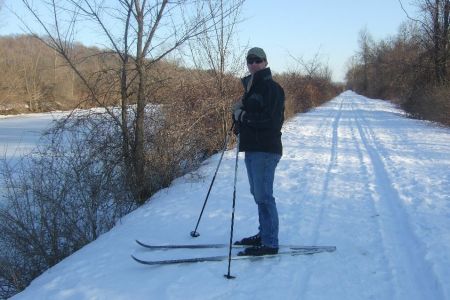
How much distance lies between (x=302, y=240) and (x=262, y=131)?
161 centimetres

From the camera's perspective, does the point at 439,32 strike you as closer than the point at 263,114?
No

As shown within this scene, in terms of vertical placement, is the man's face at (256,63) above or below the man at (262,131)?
above

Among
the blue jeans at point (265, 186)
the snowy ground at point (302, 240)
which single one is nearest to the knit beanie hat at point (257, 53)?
the blue jeans at point (265, 186)

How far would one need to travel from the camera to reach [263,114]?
4617 millimetres

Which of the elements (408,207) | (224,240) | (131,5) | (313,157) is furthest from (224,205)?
(313,157)

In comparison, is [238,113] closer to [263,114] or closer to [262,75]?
[263,114]

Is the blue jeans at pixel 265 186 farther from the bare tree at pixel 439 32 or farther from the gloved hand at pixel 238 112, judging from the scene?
the bare tree at pixel 439 32

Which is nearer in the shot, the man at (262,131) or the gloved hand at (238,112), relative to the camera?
the man at (262,131)

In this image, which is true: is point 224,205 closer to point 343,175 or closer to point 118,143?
point 118,143

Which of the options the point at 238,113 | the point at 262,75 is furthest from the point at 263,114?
the point at 262,75

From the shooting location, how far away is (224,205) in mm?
7141

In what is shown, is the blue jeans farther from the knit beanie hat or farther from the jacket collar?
the knit beanie hat

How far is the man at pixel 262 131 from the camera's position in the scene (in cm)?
462

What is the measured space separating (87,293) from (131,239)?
151cm
